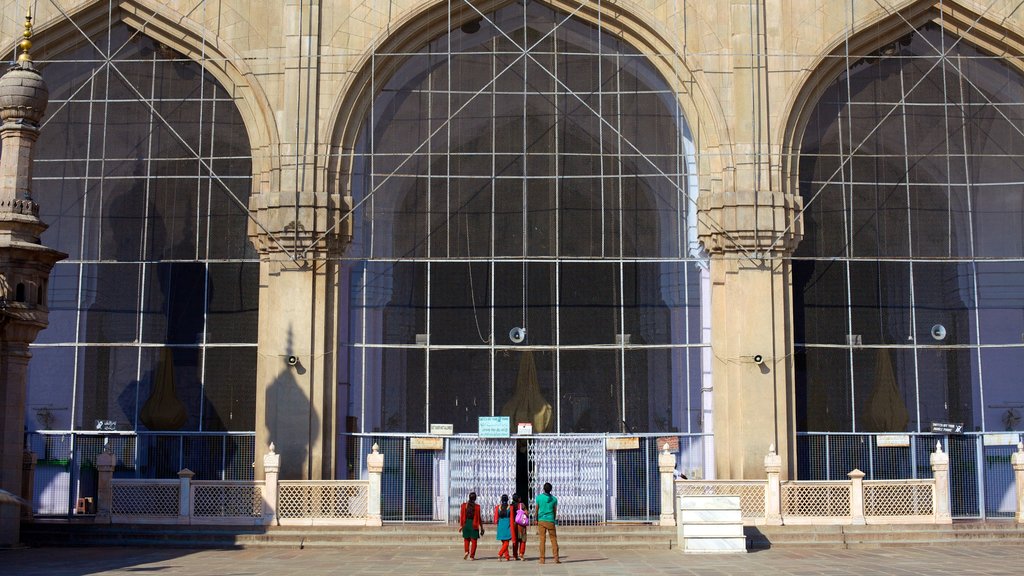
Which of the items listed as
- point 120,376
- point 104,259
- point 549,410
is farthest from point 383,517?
point 104,259

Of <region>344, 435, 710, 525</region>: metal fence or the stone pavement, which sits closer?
the stone pavement

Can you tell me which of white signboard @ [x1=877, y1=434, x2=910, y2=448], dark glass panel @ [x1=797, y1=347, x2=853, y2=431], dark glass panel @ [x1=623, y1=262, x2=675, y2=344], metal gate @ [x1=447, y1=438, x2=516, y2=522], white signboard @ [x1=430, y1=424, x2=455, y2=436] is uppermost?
dark glass panel @ [x1=623, y1=262, x2=675, y2=344]

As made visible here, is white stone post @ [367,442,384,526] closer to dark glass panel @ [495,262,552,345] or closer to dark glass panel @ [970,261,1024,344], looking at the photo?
dark glass panel @ [495,262,552,345]

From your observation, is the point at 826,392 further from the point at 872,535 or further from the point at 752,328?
the point at 872,535

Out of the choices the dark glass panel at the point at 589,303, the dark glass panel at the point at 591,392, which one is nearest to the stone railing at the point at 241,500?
the dark glass panel at the point at 591,392

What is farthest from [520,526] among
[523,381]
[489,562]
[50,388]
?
[50,388]

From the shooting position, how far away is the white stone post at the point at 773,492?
62.5ft

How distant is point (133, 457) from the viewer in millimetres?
21859

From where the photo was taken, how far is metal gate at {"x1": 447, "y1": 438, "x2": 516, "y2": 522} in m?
20.5

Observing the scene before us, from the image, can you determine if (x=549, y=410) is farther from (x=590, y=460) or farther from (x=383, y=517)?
(x=383, y=517)

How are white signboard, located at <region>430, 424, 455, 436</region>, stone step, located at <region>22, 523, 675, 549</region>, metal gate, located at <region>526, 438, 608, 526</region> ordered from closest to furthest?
stone step, located at <region>22, 523, 675, 549</region> < metal gate, located at <region>526, 438, 608, 526</region> < white signboard, located at <region>430, 424, 455, 436</region>

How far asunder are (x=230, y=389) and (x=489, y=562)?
7792 millimetres

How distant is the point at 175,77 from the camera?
74.9 ft

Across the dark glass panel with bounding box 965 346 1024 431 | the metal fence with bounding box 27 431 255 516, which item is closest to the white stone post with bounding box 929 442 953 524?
the dark glass panel with bounding box 965 346 1024 431
